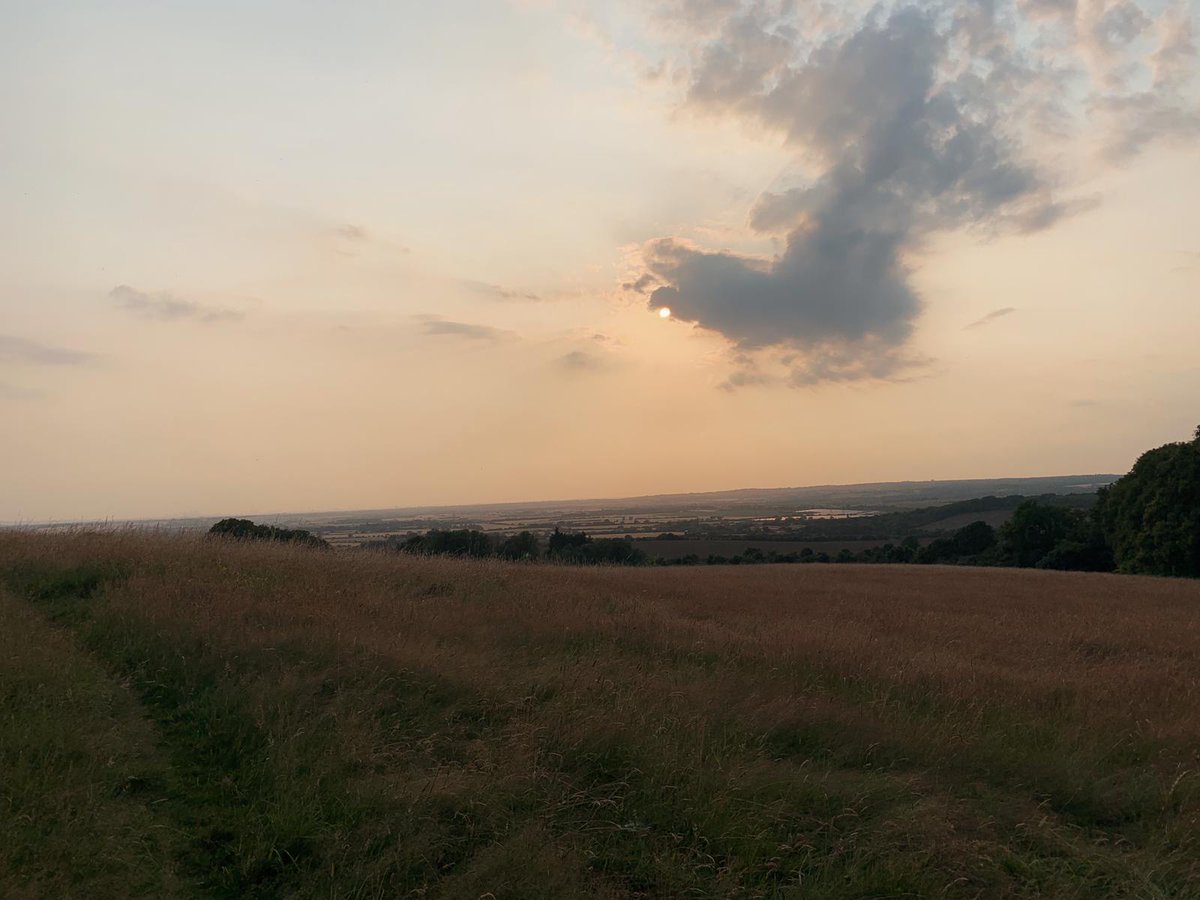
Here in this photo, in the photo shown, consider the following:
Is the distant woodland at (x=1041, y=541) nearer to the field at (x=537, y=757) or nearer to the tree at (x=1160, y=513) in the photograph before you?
the tree at (x=1160, y=513)

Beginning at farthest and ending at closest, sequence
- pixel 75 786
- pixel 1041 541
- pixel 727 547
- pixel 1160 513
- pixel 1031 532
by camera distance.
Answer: pixel 727 547 < pixel 1031 532 < pixel 1041 541 < pixel 1160 513 < pixel 75 786

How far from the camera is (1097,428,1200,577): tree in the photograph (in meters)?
43.5

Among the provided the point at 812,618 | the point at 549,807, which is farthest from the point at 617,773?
the point at 812,618

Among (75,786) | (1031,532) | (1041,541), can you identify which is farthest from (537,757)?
(1041,541)

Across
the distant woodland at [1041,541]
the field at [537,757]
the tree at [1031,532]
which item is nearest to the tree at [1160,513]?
the distant woodland at [1041,541]

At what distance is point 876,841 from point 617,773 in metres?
1.89

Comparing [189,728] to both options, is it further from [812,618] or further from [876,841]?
[812,618]

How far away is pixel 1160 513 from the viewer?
147 feet

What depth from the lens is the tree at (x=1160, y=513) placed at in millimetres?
43500

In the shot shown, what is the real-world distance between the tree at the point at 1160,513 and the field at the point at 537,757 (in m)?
40.4

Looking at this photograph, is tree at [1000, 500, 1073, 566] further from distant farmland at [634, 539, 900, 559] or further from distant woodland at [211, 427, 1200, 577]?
distant farmland at [634, 539, 900, 559]

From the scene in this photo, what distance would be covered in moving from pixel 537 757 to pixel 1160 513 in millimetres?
51613

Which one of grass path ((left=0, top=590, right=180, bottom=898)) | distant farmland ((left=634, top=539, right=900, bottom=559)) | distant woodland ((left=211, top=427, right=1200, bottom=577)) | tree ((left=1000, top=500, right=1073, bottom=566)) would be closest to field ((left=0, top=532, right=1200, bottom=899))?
grass path ((left=0, top=590, right=180, bottom=898))

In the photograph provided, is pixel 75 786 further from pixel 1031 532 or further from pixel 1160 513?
pixel 1031 532
